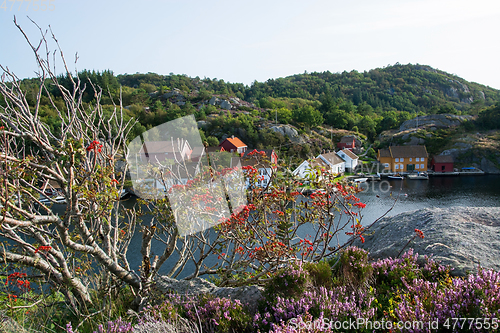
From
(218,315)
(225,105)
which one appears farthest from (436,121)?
(218,315)

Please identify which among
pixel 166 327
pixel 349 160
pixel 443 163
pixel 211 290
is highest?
pixel 166 327

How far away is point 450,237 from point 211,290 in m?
2.68

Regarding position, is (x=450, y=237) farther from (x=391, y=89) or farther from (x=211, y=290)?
(x=391, y=89)

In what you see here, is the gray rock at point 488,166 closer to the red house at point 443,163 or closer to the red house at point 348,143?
the red house at point 443,163

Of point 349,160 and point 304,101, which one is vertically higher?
point 304,101

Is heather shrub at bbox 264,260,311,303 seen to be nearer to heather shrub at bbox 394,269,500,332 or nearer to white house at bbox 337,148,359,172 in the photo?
heather shrub at bbox 394,269,500,332

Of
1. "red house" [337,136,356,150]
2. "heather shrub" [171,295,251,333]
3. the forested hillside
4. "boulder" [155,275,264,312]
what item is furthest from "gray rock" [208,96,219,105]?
"heather shrub" [171,295,251,333]

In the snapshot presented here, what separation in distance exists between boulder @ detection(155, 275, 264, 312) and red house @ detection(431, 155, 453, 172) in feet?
153

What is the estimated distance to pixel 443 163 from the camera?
1603 inches

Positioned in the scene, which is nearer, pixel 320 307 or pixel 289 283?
pixel 320 307

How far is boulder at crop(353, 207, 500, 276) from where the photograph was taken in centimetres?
275

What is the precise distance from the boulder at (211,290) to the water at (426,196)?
31.7ft

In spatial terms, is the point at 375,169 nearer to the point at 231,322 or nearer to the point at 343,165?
the point at 343,165

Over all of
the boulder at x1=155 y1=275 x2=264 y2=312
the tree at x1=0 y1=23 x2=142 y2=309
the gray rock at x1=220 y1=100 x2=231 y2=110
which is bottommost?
the boulder at x1=155 y1=275 x2=264 y2=312
